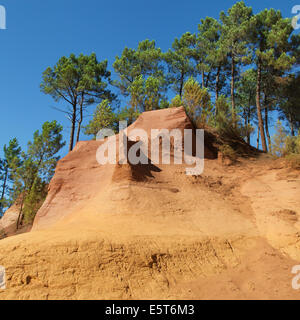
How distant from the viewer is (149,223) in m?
7.01

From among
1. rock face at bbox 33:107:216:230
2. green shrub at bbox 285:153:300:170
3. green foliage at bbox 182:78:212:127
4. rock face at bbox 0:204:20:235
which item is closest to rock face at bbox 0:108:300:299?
rock face at bbox 33:107:216:230

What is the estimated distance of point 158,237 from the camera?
6.30m

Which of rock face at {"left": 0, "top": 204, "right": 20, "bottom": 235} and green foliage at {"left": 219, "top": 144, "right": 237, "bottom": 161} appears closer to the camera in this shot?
green foliage at {"left": 219, "top": 144, "right": 237, "bottom": 161}

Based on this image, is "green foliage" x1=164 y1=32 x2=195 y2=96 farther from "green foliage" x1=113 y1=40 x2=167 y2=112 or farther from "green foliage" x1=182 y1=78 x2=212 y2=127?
"green foliage" x1=182 y1=78 x2=212 y2=127

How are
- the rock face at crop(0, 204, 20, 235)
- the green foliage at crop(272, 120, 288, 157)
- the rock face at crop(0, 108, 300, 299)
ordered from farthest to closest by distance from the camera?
1. the rock face at crop(0, 204, 20, 235)
2. the green foliage at crop(272, 120, 288, 157)
3. the rock face at crop(0, 108, 300, 299)

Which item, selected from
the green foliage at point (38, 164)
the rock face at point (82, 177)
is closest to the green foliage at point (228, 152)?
the rock face at point (82, 177)

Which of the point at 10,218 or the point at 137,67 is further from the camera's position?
the point at 137,67

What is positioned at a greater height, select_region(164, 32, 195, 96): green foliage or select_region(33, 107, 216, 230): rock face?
select_region(164, 32, 195, 96): green foliage

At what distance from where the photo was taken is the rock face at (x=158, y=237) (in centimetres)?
498

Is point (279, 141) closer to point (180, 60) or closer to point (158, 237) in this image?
point (158, 237)

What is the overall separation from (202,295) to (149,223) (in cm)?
231

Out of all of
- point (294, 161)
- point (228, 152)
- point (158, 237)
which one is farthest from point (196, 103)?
point (158, 237)

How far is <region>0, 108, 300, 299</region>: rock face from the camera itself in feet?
16.3
